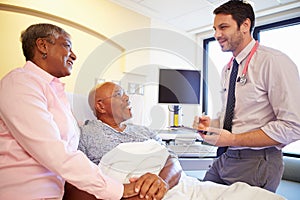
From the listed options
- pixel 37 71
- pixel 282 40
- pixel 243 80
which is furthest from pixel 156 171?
pixel 282 40

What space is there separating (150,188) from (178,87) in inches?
67.3

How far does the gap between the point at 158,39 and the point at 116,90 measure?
174 cm

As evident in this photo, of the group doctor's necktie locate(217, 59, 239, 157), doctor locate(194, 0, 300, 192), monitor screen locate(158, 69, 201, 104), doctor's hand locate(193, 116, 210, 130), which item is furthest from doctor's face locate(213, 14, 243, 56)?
monitor screen locate(158, 69, 201, 104)

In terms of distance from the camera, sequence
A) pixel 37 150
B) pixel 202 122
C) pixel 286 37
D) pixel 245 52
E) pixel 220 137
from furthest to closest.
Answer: pixel 286 37 → pixel 202 122 → pixel 245 52 → pixel 220 137 → pixel 37 150

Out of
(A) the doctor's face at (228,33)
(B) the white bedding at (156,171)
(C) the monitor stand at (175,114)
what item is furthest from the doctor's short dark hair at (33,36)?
(C) the monitor stand at (175,114)

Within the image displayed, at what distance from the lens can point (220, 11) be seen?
133 cm

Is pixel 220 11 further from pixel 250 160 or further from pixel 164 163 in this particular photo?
pixel 164 163

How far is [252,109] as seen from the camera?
118 cm

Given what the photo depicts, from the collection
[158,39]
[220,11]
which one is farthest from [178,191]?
[158,39]

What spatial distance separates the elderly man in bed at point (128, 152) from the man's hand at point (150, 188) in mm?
149

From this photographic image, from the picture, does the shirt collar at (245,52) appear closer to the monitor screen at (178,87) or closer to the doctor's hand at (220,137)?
the doctor's hand at (220,137)

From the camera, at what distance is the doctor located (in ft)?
3.49

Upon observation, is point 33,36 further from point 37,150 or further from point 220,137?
point 220,137

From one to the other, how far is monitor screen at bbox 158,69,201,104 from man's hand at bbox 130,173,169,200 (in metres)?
1.54
